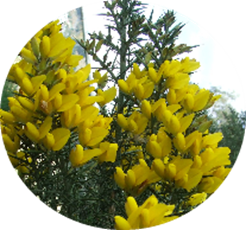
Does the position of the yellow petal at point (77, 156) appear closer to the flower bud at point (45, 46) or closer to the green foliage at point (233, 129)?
the flower bud at point (45, 46)

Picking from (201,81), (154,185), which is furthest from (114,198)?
(201,81)

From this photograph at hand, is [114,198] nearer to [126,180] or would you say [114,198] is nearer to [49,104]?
[126,180]

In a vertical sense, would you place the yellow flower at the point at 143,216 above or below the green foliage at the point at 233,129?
below

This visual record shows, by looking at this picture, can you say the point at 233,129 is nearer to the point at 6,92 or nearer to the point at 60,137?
the point at 60,137

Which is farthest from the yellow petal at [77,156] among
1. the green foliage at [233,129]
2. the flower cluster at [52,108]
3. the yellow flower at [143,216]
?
the green foliage at [233,129]

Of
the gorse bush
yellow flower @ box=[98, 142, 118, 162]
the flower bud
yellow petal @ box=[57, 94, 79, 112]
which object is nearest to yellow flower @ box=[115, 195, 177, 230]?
the gorse bush

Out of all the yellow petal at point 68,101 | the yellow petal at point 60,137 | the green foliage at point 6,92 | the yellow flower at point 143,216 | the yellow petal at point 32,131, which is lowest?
the yellow flower at point 143,216

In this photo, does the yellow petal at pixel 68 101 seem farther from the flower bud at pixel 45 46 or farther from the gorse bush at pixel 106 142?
the flower bud at pixel 45 46

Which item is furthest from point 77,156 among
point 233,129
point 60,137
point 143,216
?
point 233,129

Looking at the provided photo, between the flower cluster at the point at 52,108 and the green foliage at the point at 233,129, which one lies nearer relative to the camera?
the flower cluster at the point at 52,108
